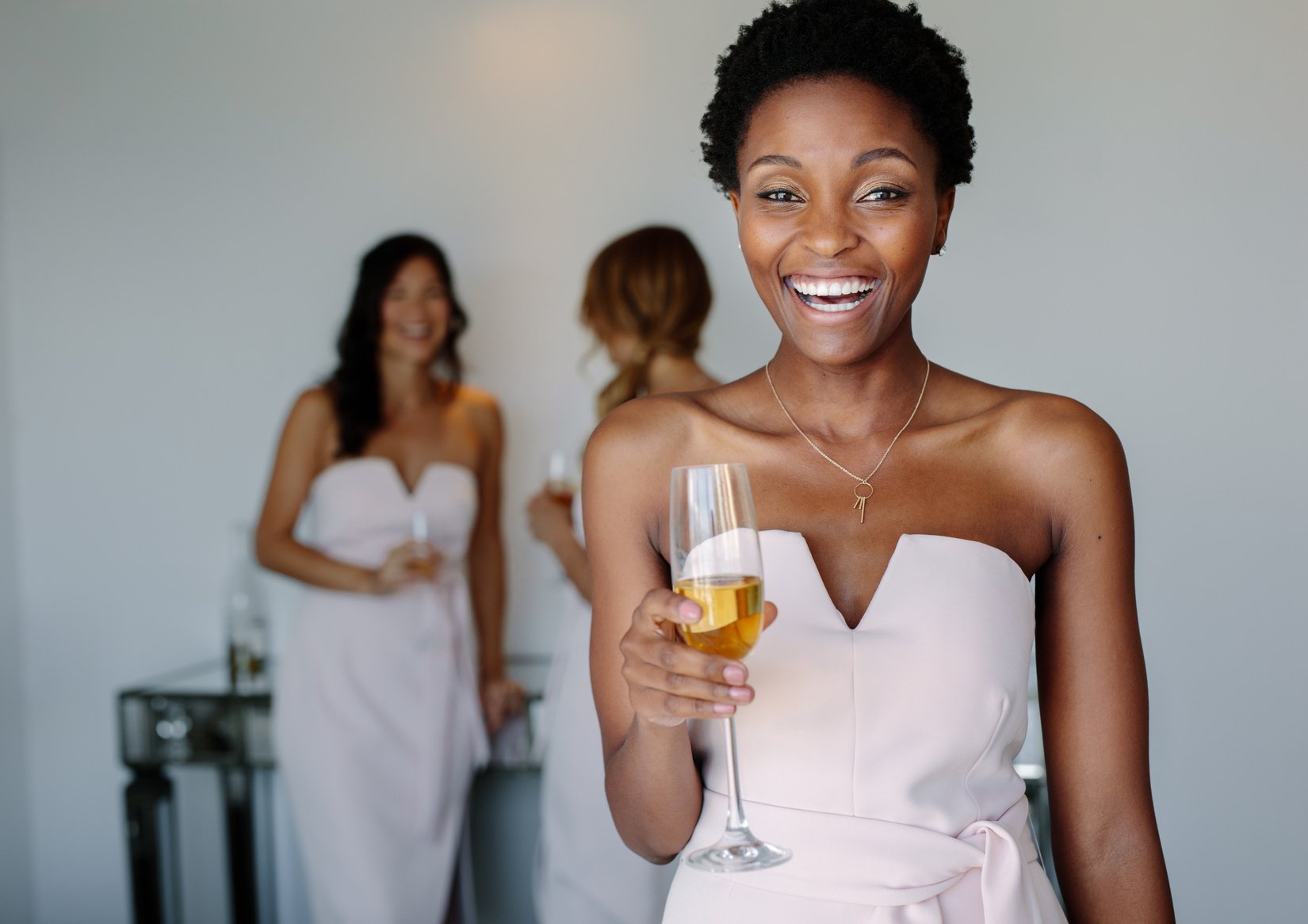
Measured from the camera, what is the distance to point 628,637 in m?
1.26

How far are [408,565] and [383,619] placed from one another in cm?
24

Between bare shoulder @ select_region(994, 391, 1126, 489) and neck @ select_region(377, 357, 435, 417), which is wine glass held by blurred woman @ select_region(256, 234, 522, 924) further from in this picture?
bare shoulder @ select_region(994, 391, 1126, 489)

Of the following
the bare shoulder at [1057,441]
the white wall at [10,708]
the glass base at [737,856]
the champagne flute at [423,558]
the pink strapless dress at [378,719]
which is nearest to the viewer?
the glass base at [737,856]

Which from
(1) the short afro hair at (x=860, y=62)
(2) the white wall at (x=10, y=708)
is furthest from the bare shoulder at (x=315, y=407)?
(1) the short afro hair at (x=860, y=62)

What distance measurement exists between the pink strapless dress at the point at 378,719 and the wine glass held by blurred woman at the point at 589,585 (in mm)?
414

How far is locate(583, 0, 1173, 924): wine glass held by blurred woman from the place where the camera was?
1420 millimetres

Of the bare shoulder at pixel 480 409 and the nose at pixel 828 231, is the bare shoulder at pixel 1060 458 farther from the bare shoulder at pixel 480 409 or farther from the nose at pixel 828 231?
the bare shoulder at pixel 480 409

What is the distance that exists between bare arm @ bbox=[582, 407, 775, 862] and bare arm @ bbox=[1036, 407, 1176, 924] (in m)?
0.44

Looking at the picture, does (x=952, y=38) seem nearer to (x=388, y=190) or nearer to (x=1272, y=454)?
(x=1272, y=454)

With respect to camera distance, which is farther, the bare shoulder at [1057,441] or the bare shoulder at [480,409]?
the bare shoulder at [480,409]

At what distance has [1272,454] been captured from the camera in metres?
3.46

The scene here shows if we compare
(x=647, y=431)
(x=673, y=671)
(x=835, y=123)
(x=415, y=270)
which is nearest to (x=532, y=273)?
(x=415, y=270)

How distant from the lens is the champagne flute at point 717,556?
1.22 m

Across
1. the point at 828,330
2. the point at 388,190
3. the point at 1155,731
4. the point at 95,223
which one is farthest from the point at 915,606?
the point at 95,223
